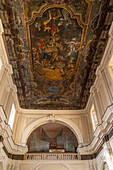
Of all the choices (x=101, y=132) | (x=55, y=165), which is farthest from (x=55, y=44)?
(x=55, y=165)

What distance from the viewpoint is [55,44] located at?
993 cm

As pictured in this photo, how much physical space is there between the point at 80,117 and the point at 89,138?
2.09m

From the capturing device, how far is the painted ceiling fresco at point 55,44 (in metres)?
8.20

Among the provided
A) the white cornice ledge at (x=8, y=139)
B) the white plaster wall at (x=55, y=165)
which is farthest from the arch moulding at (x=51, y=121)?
the white plaster wall at (x=55, y=165)

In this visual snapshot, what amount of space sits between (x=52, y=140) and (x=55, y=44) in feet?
29.2

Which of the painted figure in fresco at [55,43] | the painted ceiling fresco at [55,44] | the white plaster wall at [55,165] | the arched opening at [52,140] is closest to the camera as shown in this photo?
the painted ceiling fresco at [55,44]

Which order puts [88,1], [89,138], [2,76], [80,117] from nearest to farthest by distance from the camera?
1. [88,1]
2. [2,76]
3. [89,138]
4. [80,117]

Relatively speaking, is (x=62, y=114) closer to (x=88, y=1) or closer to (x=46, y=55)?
(x=46, y=55)

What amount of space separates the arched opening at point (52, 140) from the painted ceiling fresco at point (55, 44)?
3.11 metres

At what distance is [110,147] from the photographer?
8.25 metres

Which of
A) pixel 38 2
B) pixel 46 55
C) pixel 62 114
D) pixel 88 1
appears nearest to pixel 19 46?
pixel 46 55

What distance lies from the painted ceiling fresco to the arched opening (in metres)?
3.11

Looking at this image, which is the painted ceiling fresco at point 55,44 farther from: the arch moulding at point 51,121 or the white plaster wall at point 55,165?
the white plaster wall at point 55,165

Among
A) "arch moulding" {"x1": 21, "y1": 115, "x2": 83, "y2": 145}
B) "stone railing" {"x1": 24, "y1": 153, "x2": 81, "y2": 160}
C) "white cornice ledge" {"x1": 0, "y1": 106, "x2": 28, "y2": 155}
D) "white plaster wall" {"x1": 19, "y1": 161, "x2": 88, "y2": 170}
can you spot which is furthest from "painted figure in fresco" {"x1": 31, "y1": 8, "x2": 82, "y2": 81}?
"white plaster wall" {"x1": 19, "y1": 161, "x2": 88, "y2": 170}
